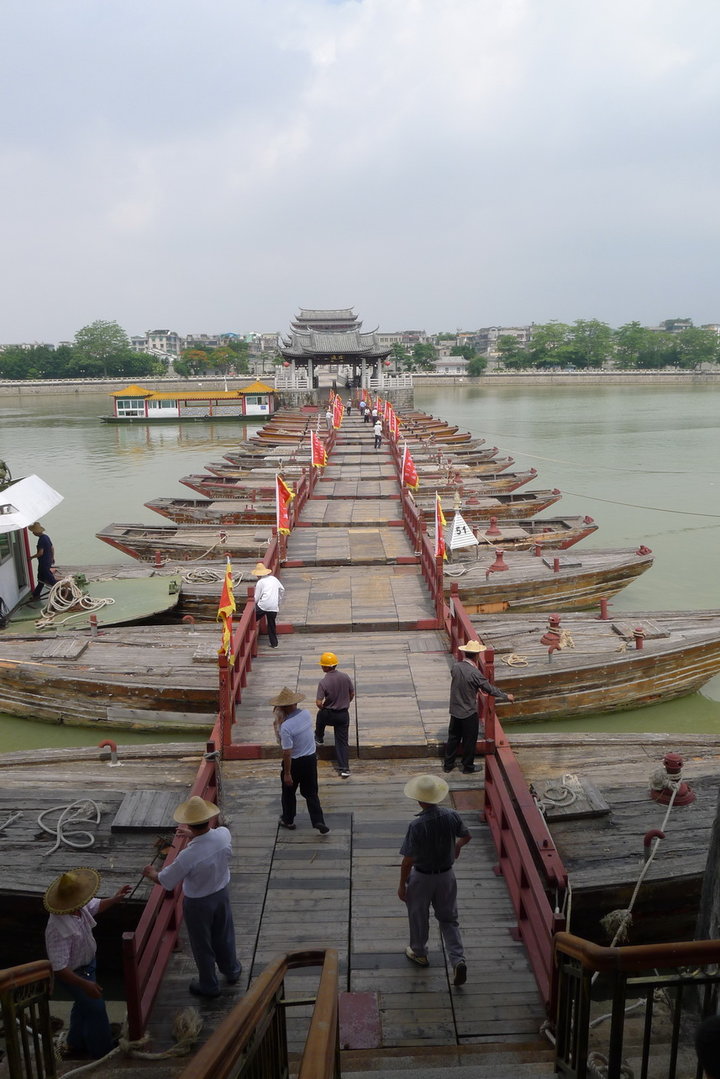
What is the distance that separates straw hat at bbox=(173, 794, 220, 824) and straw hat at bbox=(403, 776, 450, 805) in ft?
4.11

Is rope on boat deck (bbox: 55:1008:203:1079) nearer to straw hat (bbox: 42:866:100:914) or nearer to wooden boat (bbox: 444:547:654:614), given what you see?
straw hat (bbox: 42:866:100:914)

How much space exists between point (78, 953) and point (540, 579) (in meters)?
11.5

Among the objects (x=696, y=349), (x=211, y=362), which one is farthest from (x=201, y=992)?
(x=696, y=349)

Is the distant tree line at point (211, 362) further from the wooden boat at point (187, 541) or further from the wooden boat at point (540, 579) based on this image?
the wooden boat at point (540, 579)

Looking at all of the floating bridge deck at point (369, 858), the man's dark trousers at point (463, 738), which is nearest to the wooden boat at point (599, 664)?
the floating bridge deck at point (369, 858)

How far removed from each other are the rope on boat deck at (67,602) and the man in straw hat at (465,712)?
834 cm

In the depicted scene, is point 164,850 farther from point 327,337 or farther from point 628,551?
point 327,337

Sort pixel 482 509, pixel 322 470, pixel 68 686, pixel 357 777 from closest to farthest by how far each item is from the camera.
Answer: pixel 357 777 < pixel 68 686 < pixel 482 509 < pixel 322 470

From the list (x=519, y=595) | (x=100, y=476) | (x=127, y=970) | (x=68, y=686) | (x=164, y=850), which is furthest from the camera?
(x=100, y=476)

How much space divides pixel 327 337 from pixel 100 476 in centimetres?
3569

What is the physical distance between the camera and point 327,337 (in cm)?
6806

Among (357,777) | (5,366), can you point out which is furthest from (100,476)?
(5,366)

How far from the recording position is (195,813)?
4.64 metres

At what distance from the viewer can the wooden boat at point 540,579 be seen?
14.3 m
